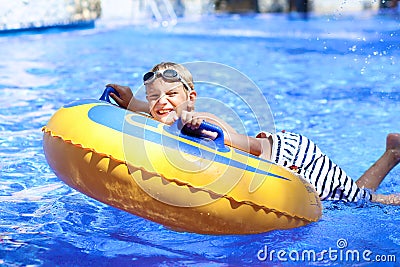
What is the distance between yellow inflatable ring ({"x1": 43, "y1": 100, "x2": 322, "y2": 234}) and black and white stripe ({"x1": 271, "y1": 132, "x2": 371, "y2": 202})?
402mm

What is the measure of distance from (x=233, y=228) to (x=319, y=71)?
201 inches

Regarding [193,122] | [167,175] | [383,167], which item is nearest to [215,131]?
[193,122]

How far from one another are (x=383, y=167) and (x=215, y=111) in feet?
6.06

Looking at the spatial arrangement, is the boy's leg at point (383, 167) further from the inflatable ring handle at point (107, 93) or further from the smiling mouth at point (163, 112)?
the inflatable ring handle at point (107, 93)

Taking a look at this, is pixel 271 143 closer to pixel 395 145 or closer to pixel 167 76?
pixel 167 76

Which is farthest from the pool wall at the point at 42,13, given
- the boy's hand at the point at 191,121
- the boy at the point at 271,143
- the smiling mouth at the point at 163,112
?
the boy's hand at the point at 191,121

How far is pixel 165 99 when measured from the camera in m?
2.81

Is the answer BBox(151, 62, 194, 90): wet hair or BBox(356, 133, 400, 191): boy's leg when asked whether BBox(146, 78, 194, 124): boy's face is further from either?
BBox(356, 133, 400, 191): boy's leg

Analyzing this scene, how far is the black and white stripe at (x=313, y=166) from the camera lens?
9.96 ft

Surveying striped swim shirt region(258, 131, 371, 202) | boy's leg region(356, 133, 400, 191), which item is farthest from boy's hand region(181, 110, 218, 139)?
boy's leg region(356, 133, 400, 191)

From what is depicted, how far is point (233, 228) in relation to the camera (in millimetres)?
2561

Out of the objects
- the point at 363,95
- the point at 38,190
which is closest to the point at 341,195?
the point at 38,190

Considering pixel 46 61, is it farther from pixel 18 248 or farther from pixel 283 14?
pixel 283 14

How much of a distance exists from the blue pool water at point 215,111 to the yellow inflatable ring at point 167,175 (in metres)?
0.14
